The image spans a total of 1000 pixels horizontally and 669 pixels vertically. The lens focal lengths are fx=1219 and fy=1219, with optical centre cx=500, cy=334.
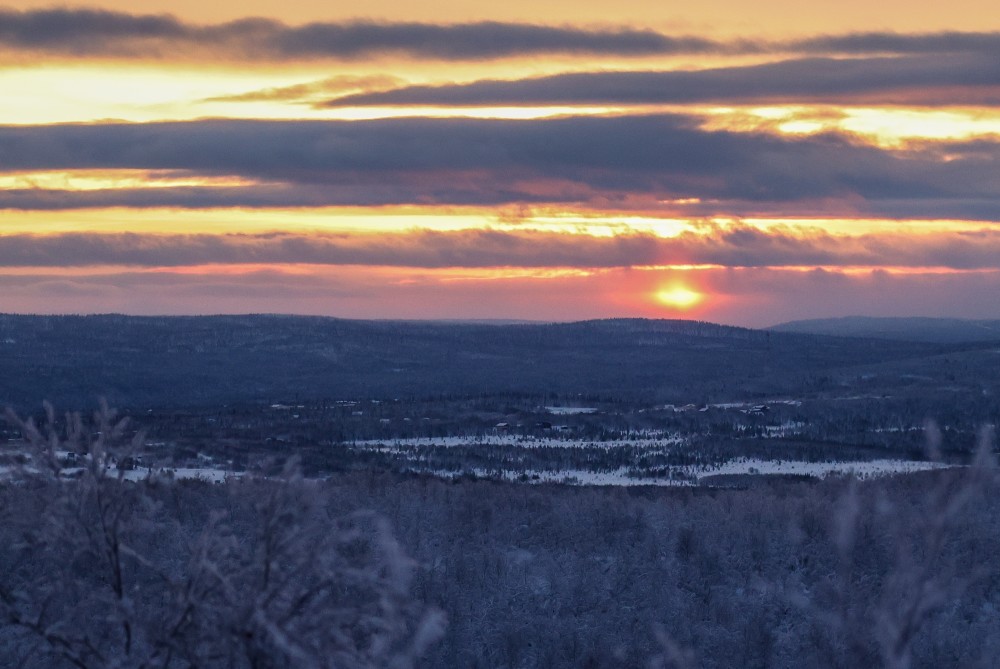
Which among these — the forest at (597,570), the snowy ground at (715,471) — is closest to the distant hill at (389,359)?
the snowy ground at (715,471)

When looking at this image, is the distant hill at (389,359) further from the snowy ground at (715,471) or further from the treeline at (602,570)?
the treeline at (602,570)

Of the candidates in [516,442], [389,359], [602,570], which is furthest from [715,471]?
[389,359]

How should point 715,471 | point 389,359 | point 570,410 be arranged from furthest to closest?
point 389,359
point 570,410
point 715,471

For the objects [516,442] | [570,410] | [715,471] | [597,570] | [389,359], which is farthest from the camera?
[389,359]

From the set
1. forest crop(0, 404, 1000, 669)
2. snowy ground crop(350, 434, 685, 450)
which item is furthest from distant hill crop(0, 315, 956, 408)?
forest crop(0, 404, 1000, 669)

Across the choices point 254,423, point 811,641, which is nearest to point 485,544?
point 811,641

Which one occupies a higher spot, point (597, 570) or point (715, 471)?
point (597, 570)

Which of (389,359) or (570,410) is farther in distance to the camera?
(389,359)

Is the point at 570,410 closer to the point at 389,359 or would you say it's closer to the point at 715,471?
the point at 715,471

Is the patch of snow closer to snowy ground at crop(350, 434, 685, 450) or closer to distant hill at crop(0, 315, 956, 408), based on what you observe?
distant hill at crop(0, 315, 956, 408)

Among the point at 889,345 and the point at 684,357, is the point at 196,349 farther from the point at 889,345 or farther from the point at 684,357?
the point at 889,345
